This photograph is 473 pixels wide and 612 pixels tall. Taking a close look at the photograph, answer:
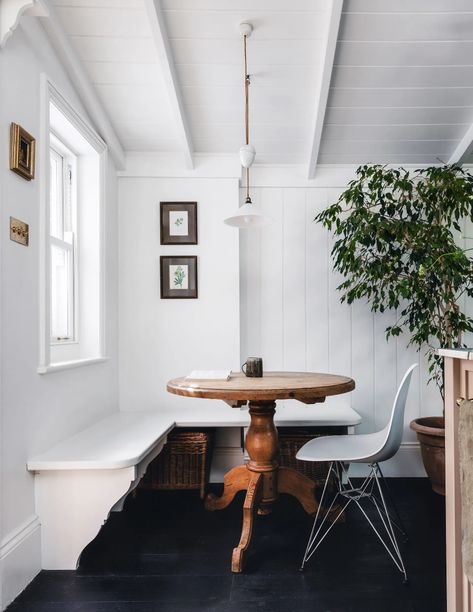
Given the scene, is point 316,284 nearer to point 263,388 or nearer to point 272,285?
point 272,285

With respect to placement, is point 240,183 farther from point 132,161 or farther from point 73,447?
point 73,447

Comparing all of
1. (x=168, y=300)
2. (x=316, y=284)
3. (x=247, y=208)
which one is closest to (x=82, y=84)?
(x=247, y=208)

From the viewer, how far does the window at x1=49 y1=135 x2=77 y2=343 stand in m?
2.77

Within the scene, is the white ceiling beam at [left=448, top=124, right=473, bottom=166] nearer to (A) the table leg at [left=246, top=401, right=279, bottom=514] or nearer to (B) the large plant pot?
(B) the large plant pot

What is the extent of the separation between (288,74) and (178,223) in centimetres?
124

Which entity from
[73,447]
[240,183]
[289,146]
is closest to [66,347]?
[73,447]

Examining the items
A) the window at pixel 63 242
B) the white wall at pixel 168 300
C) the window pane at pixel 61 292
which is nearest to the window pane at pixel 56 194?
the window at pixel 63 242

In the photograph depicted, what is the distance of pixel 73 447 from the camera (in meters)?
2.28

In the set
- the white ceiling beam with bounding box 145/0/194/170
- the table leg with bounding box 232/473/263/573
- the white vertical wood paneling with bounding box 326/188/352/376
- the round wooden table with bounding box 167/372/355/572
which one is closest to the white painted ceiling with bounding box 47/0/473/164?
the white ceiling beam with bounding box 145/0/194/170

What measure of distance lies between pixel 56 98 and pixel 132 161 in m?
1.02

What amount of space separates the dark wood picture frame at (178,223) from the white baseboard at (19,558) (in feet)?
6.43

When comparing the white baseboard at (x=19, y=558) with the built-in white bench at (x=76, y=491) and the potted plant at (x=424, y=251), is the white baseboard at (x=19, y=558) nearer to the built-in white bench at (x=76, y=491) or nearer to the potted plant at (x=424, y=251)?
the built-in white bench at (x=76, y=491)

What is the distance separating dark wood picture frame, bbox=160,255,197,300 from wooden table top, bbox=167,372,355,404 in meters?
1.10

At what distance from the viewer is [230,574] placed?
2062 millimetres
